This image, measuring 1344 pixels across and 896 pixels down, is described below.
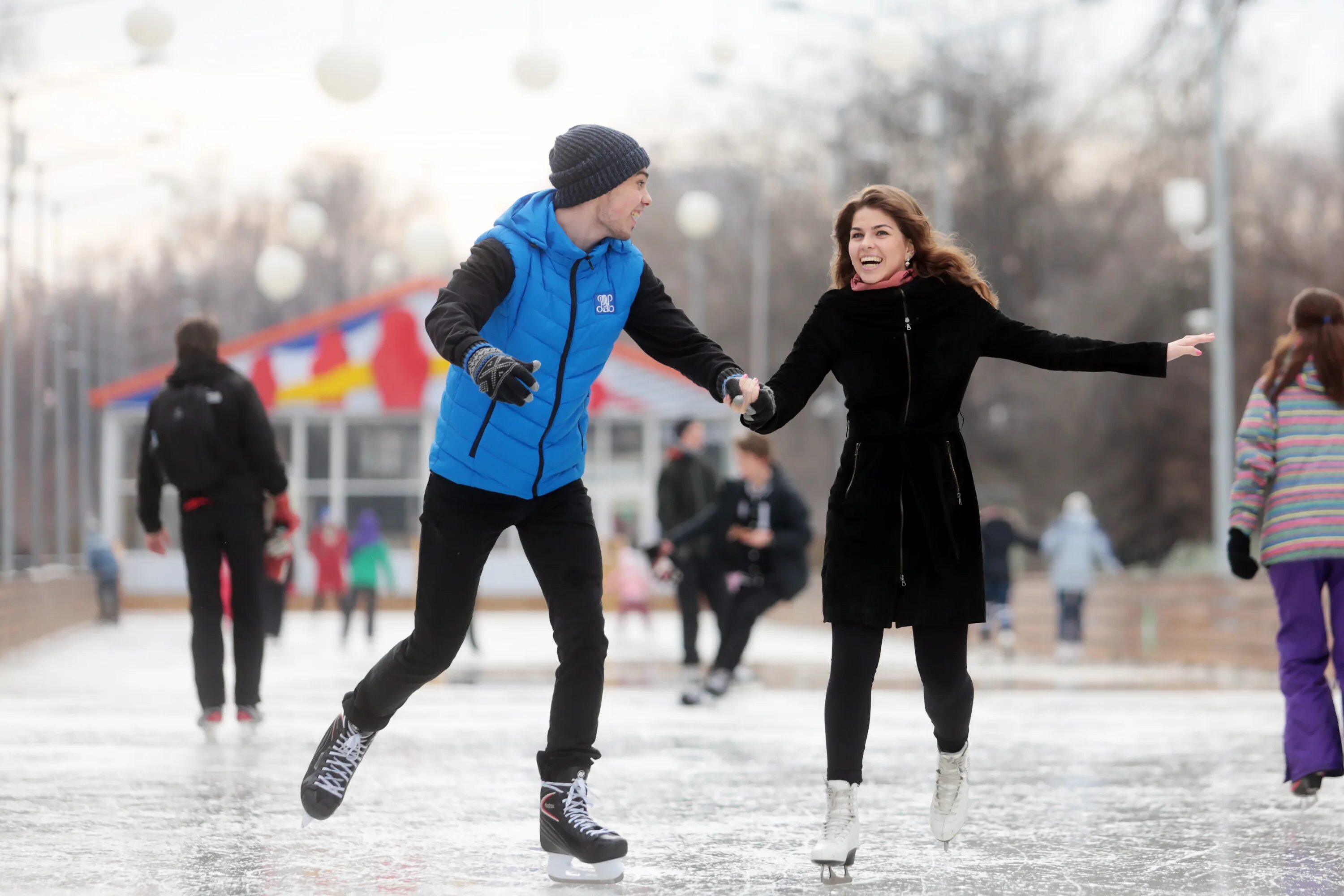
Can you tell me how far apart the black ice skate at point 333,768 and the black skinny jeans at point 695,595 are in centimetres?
652

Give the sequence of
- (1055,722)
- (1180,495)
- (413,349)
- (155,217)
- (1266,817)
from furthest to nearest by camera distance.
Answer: (155,217) < (413,349) < (1180,495) < (1055,722) < (1266,817)

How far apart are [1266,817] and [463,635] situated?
106 inches

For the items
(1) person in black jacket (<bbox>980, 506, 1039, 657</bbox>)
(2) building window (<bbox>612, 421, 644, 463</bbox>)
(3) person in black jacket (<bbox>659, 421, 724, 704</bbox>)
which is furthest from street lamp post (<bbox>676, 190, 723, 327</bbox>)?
(3) person in black jacket (<bbox>659, 421, 724, 704</bbox>)

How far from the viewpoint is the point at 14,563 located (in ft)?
121

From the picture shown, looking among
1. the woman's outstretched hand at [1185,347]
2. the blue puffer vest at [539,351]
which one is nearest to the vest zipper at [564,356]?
the blue puffer vest at [539,351]

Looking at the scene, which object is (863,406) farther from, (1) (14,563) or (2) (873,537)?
(1) (14,563)

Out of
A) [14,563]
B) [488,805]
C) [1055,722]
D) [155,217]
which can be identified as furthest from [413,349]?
[488,805]

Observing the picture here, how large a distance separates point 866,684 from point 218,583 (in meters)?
4.33

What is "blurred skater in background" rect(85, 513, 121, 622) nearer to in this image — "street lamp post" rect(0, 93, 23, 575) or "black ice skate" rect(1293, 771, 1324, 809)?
"street lamp post" rect(0, 93, 23, 575)

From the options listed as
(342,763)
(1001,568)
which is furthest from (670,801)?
(1001,568)

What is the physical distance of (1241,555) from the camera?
7.27 metres

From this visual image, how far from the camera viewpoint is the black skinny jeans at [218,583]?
9.05 m

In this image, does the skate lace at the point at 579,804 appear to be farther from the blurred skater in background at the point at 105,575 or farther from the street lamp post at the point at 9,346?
the blurred skater in background at the point at 105,575

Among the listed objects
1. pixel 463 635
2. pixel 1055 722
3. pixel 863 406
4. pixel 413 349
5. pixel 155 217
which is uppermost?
pixel 155 217
